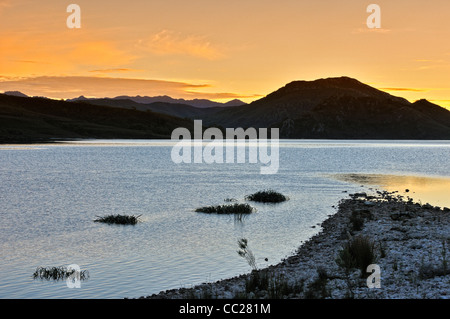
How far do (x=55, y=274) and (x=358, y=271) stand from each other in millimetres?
11960

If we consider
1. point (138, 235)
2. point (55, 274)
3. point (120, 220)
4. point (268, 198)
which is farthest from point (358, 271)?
point (268, 198)

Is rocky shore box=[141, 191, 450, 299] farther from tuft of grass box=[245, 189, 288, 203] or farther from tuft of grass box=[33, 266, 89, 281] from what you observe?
tuft of grass box=[245, 189, 288, 203]

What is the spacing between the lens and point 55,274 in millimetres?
19516

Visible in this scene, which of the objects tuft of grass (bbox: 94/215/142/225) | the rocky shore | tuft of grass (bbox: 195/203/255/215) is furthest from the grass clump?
tuft of grass (bbox: 195/203/255/215)

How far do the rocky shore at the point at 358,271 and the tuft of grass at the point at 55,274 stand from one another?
4.92 meters

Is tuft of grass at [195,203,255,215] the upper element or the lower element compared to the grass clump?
lower

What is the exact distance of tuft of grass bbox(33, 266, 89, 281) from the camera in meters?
19.4

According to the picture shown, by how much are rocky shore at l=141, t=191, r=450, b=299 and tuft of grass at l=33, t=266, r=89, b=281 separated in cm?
492

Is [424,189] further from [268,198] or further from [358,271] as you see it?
[358,271]

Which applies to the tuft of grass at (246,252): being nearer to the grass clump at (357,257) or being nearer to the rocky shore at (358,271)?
the rocky shore at (358,271)

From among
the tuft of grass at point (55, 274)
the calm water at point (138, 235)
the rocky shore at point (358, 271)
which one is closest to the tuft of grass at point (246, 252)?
the calm water at point (138, 235)

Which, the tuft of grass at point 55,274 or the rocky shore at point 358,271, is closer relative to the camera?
the rocky shore at point 358,271

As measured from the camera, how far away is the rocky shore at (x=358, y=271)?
47.9 feet
